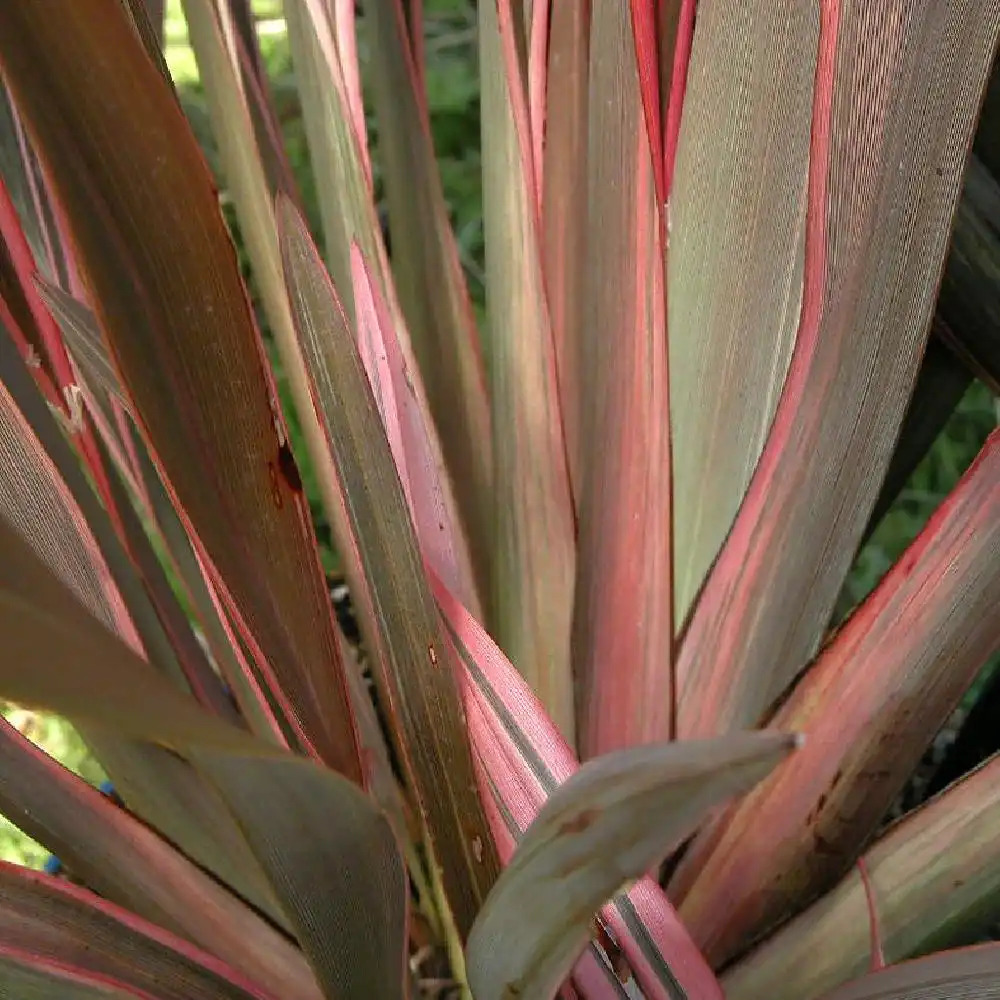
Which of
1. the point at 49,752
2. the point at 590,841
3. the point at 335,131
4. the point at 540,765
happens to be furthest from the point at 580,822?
the point at 49,752

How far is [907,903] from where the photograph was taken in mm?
321

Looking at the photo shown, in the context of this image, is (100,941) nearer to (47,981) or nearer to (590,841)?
(47,981)

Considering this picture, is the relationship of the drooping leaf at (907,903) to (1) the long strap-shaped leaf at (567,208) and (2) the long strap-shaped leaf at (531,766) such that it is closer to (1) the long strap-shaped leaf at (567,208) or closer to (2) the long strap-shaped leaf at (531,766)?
(2) the long strap-shaped leaf at (531,766)

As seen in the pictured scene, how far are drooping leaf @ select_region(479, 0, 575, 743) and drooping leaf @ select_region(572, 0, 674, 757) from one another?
0.03 ft

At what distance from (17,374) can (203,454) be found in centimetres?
15

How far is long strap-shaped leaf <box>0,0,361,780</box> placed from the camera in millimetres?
182

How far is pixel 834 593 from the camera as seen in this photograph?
357 mm

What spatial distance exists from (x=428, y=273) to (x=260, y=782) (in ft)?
1.03

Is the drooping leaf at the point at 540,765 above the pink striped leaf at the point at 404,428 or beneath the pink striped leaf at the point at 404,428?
beneath

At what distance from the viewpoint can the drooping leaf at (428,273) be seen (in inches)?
17.6

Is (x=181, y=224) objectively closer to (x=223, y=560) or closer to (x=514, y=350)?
(x=223, y=560)

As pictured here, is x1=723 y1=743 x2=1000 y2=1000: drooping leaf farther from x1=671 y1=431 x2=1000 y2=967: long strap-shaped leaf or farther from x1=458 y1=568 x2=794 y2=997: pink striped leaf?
x1=458 y1=568 x2=794 y2=997: pink striped leaf

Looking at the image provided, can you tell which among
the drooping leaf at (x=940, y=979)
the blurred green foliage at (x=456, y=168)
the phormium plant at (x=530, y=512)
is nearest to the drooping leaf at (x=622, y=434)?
the phormium plant at (x=530, y=512)

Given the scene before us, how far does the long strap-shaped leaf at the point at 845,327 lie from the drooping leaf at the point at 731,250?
19 mm
